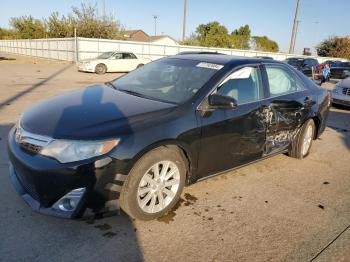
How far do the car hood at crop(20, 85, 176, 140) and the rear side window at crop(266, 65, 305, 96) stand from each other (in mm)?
1702

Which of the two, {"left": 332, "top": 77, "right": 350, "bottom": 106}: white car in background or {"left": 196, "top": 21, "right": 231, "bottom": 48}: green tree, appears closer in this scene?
{"left": 332, "top": 77, "right": 350, "bottom": 106}: white car in background

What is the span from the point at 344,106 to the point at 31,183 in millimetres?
10387

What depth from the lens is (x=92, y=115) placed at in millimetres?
3238

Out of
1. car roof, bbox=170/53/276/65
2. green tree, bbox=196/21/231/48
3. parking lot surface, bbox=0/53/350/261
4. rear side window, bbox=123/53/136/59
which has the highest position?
green tree, bbox=196/21/231/48

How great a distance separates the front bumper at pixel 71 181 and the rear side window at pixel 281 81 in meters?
2.48

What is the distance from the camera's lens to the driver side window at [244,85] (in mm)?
3898

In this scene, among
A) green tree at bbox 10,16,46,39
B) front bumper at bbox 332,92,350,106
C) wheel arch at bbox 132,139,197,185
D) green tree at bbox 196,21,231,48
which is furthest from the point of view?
green tree at bbox 196,21,231,48

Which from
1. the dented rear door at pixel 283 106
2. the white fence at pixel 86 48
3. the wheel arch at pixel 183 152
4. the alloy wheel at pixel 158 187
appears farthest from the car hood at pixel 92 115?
the white fence at pixel 86 48

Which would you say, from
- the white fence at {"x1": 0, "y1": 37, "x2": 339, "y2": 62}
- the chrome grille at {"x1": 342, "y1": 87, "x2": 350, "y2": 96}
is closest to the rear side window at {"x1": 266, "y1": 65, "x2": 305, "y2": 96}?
the chrome grille at {"x1": 342, "y1": 87, "x2": 350, "y2": 96}

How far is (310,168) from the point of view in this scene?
512cm

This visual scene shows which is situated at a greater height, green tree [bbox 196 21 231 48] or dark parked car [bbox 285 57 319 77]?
green tree [bbox 196 21 231 48]

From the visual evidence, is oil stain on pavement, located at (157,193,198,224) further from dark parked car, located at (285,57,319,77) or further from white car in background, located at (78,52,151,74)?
white car in background, located at (78,52,151,74)

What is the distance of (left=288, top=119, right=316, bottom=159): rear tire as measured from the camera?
518 centimetres

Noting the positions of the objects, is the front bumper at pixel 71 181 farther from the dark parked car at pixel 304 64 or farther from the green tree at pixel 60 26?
the green tree at pixel 60 26
